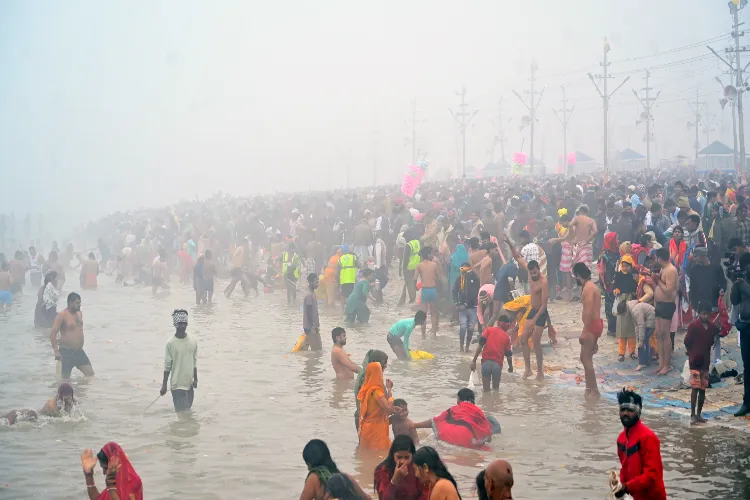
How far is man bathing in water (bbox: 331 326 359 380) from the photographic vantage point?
12117 millimetres

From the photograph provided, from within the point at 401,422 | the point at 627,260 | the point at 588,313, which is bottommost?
the point at 401,422

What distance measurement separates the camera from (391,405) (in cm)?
916

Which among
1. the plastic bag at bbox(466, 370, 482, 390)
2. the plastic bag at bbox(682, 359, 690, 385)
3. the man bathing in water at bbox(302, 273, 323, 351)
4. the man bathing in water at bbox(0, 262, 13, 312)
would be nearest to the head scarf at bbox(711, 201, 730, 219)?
the plastic bag at bbox(682, 359, 690, 385)

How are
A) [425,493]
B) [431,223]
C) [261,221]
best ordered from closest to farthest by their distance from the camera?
[425,493] → [431,223] → [261,221]

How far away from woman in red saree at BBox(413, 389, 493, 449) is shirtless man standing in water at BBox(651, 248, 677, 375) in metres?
3.60

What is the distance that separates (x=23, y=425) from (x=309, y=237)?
1458cm

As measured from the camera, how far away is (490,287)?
51.3 feet

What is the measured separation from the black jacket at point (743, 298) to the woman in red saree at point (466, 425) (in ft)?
10.8

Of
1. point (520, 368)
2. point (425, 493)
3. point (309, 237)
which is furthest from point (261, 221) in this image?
point (425, 493)

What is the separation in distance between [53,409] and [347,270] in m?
9.68

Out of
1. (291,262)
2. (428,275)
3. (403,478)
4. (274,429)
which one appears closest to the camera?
(403,478)


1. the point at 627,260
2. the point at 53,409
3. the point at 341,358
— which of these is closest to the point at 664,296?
the point at 627,260

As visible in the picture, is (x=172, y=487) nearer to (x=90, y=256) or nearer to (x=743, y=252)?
(x=743, y=252)

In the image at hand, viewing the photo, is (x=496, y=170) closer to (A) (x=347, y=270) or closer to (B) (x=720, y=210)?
(A) (x=347, y=270)
